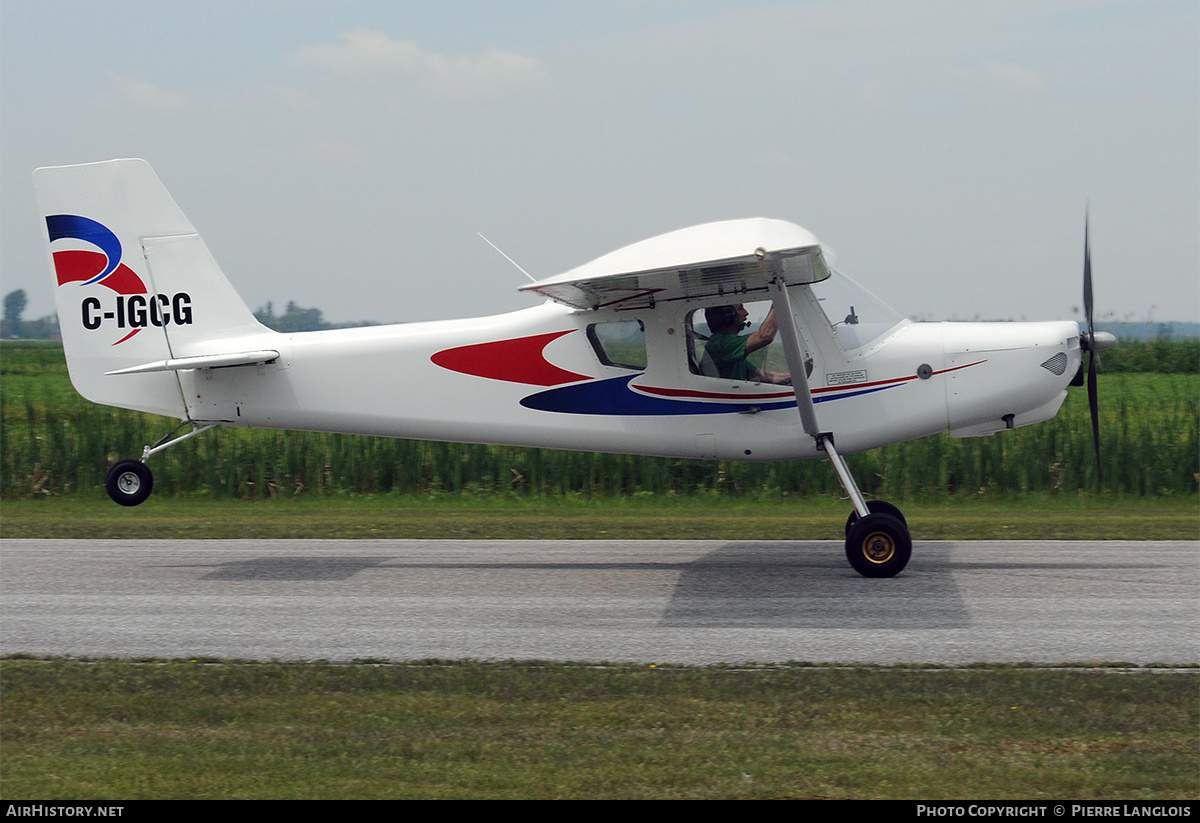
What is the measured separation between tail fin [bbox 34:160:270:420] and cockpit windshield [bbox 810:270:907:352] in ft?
17.4

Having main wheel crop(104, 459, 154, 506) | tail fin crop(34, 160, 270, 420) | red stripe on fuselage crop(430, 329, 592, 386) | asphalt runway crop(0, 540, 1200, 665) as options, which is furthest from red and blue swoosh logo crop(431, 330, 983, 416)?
main wheel crop(104, 459, 154, 506)

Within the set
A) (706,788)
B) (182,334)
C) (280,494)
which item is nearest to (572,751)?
(706,788)

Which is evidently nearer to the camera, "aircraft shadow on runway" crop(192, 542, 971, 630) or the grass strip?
the grass strip

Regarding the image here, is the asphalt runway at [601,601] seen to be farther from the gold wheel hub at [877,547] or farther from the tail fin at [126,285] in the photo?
the tail fin at [126,285]

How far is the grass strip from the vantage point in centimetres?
503

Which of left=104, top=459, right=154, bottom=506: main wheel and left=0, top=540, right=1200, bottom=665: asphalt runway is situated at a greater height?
left=104, top=459, right=154, bottom=506: main wheel

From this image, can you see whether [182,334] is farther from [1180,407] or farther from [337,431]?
[1180,407]

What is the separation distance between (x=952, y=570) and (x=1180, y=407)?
1822 centimetres

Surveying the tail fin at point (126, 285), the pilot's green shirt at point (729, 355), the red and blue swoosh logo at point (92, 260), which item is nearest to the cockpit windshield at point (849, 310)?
the pilot's green shirt at point (729, 355)

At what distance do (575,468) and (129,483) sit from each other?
295 inches

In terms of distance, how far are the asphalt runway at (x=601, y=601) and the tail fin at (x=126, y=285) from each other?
177 cm

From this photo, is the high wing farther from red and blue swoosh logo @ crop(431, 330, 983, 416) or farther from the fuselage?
red and blue swoosh logo @ crop(431, 330, 983, 416)
